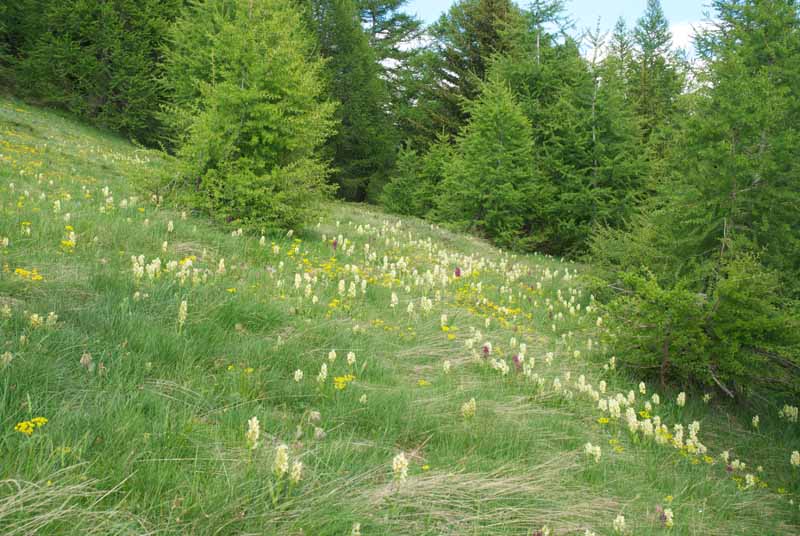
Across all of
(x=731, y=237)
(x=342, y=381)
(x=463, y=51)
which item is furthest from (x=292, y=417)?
(x=463, y=51)

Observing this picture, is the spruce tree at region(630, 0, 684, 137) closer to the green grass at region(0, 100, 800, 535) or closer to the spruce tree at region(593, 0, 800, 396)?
the spruce tree at region(593, 0, 800, 396)

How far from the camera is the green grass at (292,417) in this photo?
2275mm

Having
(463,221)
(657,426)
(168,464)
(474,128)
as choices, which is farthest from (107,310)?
(474,128)

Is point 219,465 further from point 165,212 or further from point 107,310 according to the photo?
point 165,212

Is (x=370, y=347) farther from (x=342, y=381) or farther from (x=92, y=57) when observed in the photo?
(x=92, y=57)

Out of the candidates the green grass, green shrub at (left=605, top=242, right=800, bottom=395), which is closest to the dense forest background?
green shrub at (left=605, top=242, right=800, bottom=395)

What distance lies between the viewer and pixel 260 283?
610 centimetres

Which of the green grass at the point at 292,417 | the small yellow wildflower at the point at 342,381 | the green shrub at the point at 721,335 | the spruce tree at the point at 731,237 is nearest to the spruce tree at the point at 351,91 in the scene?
the spruce tree at the point at 731,237

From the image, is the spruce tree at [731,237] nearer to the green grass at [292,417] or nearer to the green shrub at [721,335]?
the green shrub at [721,335]

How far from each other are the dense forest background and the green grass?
1.37 metres

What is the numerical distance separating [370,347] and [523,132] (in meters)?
13.3

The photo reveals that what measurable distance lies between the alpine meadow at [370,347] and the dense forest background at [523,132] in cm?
8

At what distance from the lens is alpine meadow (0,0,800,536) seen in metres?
2.46

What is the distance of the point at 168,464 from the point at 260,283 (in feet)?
12.5
